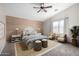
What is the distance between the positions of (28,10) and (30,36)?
2.10 ft

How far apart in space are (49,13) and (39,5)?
320 millimetres

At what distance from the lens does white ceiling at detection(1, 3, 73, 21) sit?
1.98 m

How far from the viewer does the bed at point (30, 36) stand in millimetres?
2094

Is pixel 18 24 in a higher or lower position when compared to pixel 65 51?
higher

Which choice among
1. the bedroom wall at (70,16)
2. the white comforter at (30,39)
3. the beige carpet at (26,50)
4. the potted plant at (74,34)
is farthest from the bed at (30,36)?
the potted plant at (74,34)

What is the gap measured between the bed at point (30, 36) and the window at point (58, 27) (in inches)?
14.6

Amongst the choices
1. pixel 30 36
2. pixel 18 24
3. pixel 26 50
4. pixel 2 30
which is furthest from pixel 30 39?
pixel 2 30

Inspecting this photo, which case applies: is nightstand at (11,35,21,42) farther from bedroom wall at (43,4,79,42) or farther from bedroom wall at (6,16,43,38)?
bedroom wall at (43,4,79,42)

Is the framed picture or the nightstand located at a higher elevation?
the framed picture

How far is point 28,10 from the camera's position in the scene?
6.81 ft

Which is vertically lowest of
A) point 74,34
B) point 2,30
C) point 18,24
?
point 74,34

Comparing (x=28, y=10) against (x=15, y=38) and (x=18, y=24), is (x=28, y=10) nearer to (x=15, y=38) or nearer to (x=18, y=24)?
(x=18, y=24)

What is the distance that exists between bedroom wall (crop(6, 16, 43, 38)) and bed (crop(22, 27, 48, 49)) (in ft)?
0.35

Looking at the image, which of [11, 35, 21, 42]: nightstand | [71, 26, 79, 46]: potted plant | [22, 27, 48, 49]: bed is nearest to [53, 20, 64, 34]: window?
[71, 26, 79, 46]: potted plant
